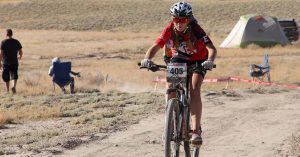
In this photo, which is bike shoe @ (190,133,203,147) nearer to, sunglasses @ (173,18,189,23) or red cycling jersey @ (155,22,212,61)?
red cycling jersey @ (155,22,212,61)

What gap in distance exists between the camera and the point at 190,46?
720 cm

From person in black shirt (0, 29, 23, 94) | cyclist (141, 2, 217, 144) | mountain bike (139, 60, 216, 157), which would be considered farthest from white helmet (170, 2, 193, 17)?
person in black shirt (0, 29, 23, 94)

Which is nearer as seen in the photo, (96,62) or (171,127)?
(171,127)

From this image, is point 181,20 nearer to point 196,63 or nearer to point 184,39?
point 184,39

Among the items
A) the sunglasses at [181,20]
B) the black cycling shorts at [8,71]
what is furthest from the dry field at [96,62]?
the sunglasses at [181,20]

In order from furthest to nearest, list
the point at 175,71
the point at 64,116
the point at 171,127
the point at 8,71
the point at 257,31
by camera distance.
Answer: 1. the point at 257,31
2. the point at 8,71
3. the point at 64,116
4. the point at 175,71
5. the point at 171,127

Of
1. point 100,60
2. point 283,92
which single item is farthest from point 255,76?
point 100,60

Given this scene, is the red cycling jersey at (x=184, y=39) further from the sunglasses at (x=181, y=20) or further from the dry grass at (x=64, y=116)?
the dry grass at (x=64, y=116)

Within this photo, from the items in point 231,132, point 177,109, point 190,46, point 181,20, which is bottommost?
point 231,132

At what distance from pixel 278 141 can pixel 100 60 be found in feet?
78.6

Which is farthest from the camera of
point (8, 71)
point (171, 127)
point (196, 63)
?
point (8, 71)

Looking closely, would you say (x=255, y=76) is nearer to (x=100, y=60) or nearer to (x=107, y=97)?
(x=107, y=97)

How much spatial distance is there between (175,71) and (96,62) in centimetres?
2476

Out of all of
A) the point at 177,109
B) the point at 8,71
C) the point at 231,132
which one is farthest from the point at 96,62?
the point at 177,109
